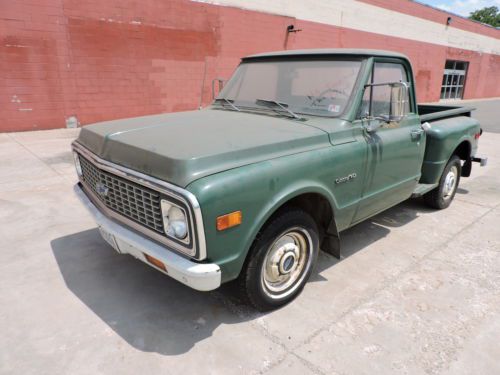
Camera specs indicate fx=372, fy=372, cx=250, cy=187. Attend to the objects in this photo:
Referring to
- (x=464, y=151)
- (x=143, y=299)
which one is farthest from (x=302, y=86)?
(x=464, y=151)

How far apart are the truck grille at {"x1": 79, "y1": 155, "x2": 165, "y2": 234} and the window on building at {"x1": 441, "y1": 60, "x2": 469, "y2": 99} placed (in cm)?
2705

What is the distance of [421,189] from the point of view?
14.2 ft

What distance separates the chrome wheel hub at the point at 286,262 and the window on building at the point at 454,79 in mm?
26307

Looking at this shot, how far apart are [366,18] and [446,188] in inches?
616

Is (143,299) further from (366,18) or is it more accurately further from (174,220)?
(366,18)

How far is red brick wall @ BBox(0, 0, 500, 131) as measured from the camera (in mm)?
9062

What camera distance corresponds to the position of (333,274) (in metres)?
3.38

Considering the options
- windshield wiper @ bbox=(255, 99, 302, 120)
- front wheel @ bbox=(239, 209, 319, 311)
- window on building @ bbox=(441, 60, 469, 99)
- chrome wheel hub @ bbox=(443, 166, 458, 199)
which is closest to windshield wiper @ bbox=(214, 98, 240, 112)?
windshield wiper @ bbox=(255, 99, 302, 120)

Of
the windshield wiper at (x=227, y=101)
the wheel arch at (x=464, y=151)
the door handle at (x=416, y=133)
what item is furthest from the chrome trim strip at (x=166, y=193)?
the wheel arch at (x=464, y=151)

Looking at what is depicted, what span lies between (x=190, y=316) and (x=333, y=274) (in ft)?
4.43

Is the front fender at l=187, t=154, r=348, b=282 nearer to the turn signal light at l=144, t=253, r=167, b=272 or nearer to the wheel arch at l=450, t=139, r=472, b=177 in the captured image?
the turn signal light at l=144, t=253, r=167, b=272

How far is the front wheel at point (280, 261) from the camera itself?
257cm

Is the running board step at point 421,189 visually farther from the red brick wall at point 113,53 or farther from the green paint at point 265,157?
the red brick wall at point 113,53

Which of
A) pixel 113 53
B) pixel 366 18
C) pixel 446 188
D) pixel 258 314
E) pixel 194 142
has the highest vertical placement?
pixel 366 18
